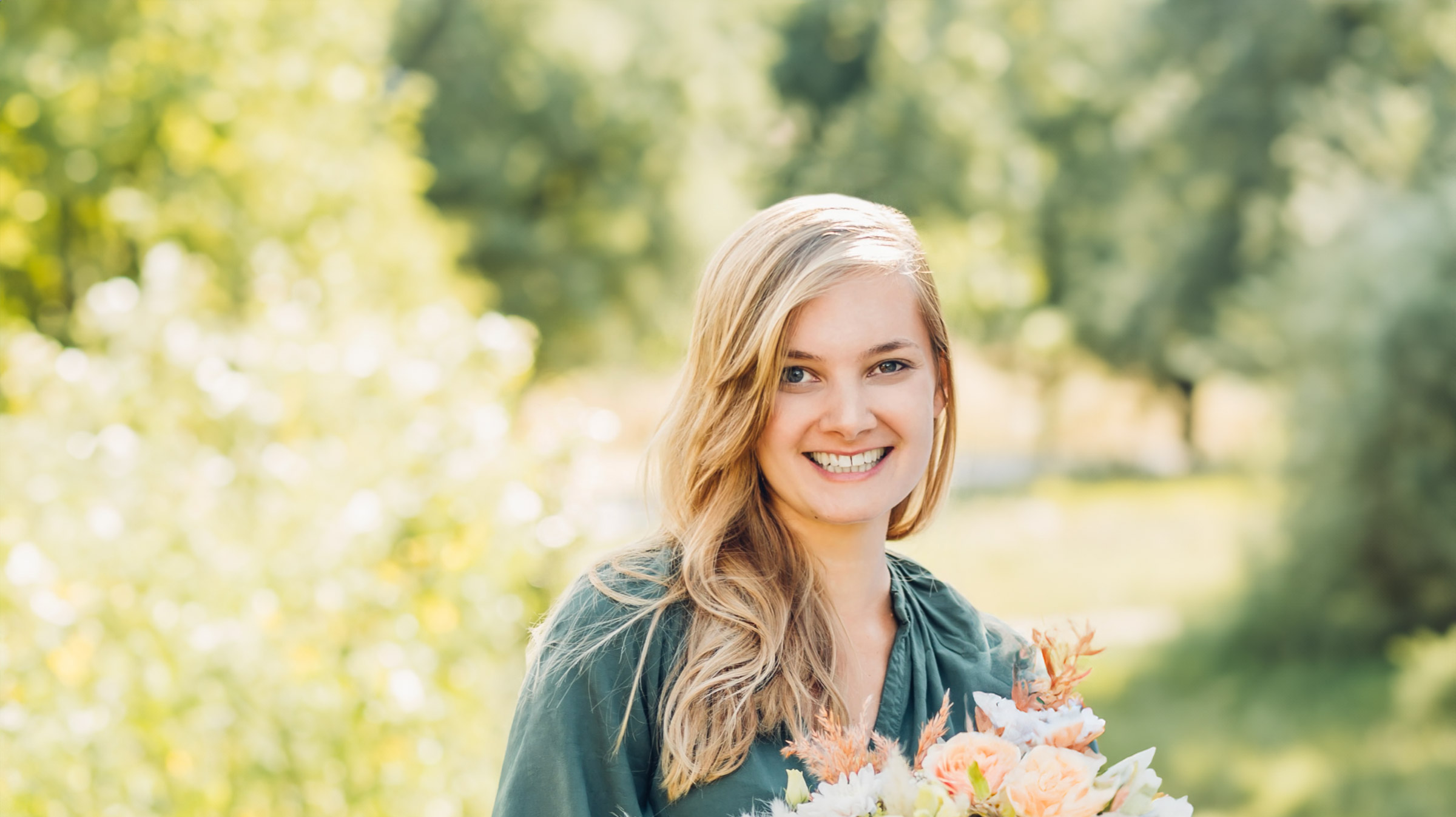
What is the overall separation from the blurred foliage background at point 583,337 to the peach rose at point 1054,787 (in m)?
0.97

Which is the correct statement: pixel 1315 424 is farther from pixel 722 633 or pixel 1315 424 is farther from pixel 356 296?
pixel 722 633

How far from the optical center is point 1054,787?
1.47 m

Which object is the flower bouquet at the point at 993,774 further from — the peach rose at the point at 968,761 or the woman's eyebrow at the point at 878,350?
the woman's eyebrow at the point at 878,350

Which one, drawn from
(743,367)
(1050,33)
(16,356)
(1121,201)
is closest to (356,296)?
(16,356)

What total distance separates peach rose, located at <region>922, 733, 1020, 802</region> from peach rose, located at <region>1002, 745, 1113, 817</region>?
0.05 feet

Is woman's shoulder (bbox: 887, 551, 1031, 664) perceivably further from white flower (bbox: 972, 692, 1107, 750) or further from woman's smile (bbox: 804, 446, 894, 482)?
white flower (bbox: 972, 692, 1107, 750)

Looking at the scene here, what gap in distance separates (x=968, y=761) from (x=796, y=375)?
2.48 ft

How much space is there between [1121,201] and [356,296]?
14.1 m

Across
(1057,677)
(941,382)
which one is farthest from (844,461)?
(1057,677)

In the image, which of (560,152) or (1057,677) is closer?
(1057,677)

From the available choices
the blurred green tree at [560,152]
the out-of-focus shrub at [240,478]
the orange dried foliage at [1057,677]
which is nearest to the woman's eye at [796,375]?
the orange dried foliage at [1057,677]

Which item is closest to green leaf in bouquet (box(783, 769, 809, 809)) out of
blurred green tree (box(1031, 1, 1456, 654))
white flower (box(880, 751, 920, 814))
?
white flower (box(880, 751, 920, 814))

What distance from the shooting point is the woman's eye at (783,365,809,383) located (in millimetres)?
2057

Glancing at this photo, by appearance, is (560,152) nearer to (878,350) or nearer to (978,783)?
(878,350)
